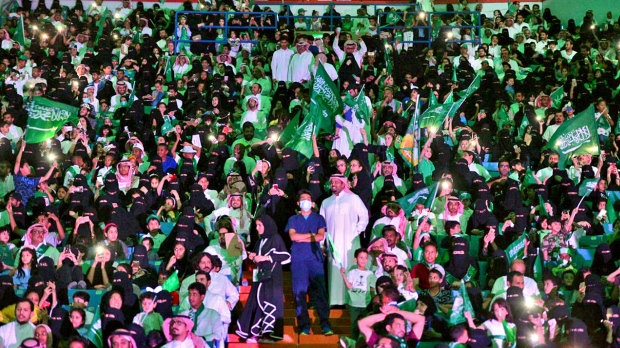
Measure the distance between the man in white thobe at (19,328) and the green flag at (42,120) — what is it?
19.5 feet

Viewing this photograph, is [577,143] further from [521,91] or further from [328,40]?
[328,40]

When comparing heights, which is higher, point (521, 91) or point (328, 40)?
point (328, 40)

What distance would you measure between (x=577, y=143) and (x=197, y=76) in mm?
7125

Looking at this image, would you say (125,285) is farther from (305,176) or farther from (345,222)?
(305,176)

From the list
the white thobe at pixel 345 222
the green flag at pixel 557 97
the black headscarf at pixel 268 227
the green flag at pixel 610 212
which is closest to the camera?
the black headscarf at pixel 268 227

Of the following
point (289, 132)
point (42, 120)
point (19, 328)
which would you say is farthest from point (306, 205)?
point (42, 120)

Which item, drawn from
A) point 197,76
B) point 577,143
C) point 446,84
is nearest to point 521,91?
point 446,84

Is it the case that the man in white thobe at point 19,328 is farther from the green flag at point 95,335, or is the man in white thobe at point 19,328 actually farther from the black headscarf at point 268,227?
the black headscarf at point 268,227

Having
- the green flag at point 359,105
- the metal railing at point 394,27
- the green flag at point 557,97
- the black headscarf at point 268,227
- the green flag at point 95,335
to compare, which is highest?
the metal railing at point 394,27

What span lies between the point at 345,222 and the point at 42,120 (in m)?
6.21

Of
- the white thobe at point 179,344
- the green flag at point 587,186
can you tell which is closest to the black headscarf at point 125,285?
the white thobe at point 179,344

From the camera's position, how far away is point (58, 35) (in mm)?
24594

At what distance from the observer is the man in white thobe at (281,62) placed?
21688 millimetres

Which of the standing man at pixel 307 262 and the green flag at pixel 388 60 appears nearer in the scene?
the standing man at pixel 307 262
